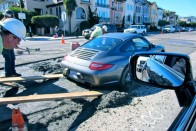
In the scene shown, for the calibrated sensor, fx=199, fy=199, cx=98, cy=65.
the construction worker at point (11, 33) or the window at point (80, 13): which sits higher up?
the window at point (80, 13)

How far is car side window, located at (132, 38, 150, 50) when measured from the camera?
19.5ft

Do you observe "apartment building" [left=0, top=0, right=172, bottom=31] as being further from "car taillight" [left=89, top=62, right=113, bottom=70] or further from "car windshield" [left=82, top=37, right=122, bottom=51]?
"car taillight" [left=89, top=62, right=113, bottom=70]

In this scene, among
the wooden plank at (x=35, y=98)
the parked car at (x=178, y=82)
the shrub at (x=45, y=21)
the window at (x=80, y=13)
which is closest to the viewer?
the parked car at (x=178, y=82)

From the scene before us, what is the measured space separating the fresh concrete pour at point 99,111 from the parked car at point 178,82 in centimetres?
160

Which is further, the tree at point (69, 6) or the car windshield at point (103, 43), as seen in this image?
the tree at point (69, 6)

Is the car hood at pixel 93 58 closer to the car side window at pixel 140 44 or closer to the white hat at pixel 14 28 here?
the car side window at pixel 140 44

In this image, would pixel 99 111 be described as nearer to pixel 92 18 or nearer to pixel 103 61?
pixel 103 61

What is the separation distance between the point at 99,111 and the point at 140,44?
3007 millimetres

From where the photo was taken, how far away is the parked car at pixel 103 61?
488 cm

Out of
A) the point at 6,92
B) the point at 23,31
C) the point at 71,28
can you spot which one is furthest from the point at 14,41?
the point at 71,28

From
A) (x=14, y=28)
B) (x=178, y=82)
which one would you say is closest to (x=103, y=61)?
(x=14, y=28)

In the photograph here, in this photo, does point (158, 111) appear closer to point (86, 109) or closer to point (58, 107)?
point (86, 109)

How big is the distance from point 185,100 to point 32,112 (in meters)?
3.20

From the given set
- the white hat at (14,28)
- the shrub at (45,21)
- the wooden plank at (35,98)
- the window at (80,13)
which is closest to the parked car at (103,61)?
the wooden plank at (35,98)
